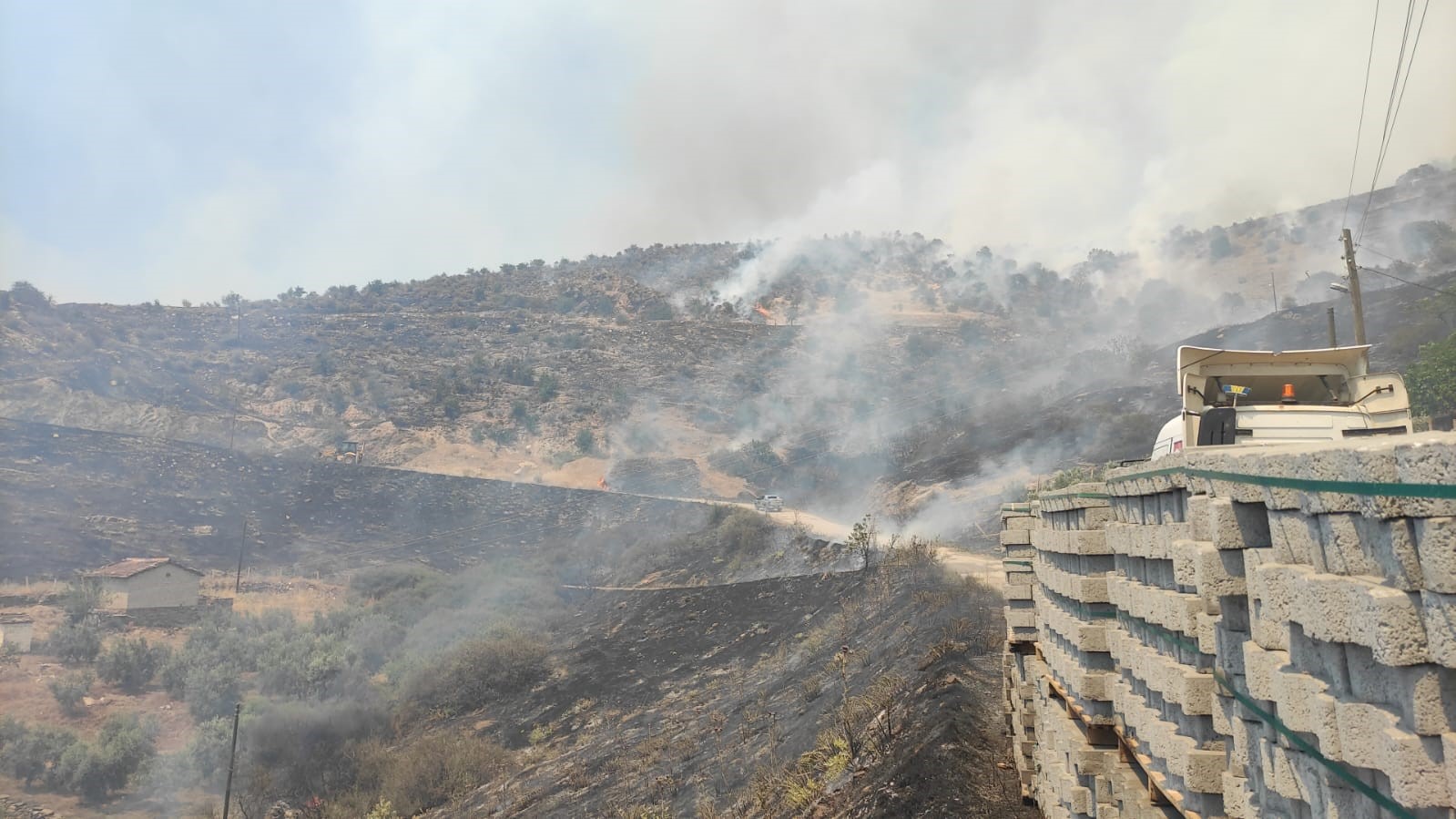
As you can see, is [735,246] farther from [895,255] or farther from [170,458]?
[170,458]

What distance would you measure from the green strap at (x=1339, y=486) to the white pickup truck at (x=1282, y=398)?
14.7ft

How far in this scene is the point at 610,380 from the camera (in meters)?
81.3

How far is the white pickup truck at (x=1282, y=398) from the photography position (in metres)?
8.38

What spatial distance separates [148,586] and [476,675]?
16830 millimetres

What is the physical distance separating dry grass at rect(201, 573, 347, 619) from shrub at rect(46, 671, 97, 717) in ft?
26.9

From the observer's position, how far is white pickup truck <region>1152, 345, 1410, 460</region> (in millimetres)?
8375

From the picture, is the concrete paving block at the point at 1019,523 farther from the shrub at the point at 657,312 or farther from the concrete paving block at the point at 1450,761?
the shrub at the point at 657,312

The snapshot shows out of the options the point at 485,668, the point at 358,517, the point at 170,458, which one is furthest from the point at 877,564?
the point at 170,458

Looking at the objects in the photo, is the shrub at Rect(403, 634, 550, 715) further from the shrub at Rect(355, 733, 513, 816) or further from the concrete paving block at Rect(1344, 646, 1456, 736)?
the concrete paving block at Rect(1344, 646, 1456, 736)

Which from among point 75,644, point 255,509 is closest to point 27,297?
point 255,509

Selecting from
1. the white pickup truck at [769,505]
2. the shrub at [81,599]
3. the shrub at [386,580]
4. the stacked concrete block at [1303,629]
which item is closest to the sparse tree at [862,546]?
the white pickup truck at [769,505]

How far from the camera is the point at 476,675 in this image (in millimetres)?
32031

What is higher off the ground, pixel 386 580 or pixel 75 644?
pixel 386 580

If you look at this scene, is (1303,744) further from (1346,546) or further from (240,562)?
(240,562)
